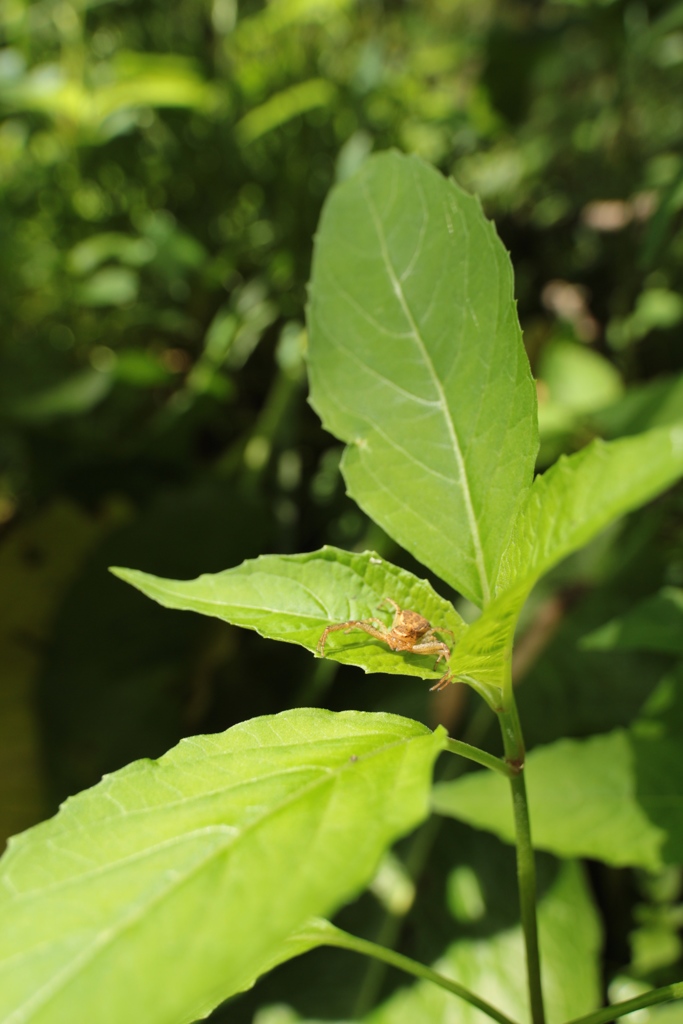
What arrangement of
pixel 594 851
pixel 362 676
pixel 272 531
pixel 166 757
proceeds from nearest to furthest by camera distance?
pixel 166 757 < pixel 594 851 < pixel 362 676 < pixel 272 531

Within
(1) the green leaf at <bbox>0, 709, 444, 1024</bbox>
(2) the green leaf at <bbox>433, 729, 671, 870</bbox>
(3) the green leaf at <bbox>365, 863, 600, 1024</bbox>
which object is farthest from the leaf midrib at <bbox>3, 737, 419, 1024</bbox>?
(3) the green leaf at <bbox>365, 863, 600, 1024</bbox>

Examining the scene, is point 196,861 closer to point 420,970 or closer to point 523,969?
point 420,970

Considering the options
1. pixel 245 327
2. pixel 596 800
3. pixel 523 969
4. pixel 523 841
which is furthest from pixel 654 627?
pixel 245 327

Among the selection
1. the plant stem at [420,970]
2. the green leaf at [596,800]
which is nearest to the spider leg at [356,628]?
the plant stem at [420,970]

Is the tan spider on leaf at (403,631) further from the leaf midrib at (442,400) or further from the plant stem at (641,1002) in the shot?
the plant stem at (641,1002)

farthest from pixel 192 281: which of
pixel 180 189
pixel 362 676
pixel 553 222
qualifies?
pixel 362 676

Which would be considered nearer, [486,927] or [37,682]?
[486,927]

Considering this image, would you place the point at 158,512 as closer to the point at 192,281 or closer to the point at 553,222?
the point at 192,281
